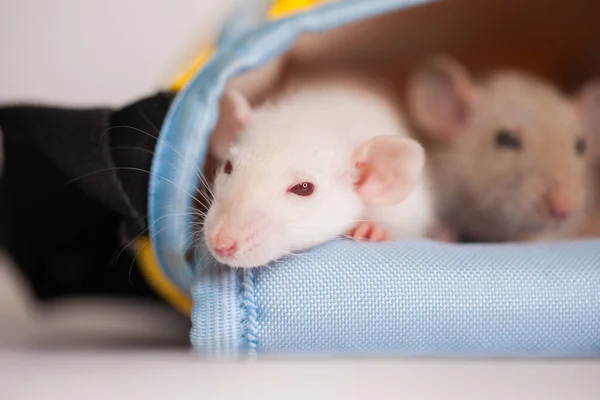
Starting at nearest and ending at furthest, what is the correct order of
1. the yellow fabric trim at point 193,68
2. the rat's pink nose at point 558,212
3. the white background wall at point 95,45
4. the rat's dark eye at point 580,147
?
the yellow fabric trim at point 193,68
the rat's pink nose at point 558,212
the rat's dark eye at point 580,147
the white background wall at point 95,45

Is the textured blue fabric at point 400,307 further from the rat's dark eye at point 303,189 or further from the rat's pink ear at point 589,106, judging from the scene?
the rat's pink ear at point 589,106

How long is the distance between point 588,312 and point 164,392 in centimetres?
53

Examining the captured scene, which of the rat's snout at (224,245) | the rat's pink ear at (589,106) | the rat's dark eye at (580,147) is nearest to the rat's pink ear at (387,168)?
the rat's snout at (224,245)

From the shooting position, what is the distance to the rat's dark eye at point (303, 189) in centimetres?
94

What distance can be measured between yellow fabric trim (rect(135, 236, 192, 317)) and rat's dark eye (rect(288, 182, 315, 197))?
0.27m

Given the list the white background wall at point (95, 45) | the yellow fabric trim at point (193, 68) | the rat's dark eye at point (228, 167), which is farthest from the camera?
the white background wall at point (95, 45)

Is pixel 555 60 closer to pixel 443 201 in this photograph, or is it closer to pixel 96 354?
pixel 443 201

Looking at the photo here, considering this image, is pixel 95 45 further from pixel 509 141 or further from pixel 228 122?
pixel 509 141

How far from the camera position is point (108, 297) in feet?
4.84

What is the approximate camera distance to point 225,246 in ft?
2.80

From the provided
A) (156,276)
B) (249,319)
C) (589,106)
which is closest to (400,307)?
(249,319)

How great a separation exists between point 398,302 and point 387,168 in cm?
24

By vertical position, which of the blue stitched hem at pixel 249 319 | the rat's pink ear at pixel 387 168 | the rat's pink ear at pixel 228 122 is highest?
the rat's pink ear at pixel 228 122

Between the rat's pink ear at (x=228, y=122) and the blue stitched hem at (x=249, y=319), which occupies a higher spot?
the rat's pink ear at (x=228, y=122)
